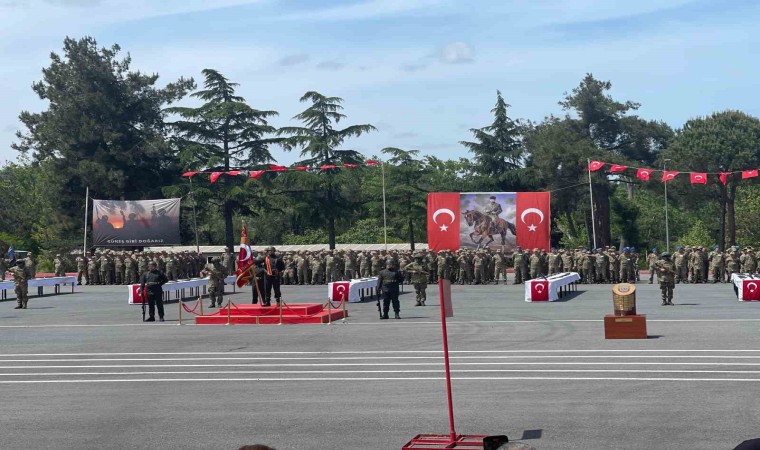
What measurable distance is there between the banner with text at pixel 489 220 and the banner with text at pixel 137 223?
1524 cm

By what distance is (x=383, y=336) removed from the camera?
80.3 ft

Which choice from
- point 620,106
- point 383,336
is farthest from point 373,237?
point 383,336

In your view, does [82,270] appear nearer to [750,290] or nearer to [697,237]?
[750,290]

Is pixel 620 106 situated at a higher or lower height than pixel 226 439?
higher

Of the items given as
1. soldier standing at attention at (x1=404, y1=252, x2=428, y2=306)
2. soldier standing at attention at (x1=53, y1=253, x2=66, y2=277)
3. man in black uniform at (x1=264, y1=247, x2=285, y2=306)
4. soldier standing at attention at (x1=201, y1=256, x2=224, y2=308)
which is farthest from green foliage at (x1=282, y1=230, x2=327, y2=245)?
man in black uniform at (x1=264, y1=247, x2=285, y2=306)

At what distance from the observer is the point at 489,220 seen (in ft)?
171

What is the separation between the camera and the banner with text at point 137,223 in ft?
192

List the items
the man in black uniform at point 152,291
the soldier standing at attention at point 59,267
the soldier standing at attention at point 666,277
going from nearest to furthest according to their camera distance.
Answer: the man in black uniform at point 152,291 → the soldier standing at attention at point 666,277 → the soldier standing at attention at point 59,267

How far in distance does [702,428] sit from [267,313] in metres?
18.0

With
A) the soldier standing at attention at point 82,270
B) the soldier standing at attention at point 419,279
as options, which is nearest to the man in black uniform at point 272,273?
the soldier standing at attention at point 419,279

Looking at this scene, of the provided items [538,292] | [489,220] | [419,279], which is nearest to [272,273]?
[419,279]

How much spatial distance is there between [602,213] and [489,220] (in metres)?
26.2

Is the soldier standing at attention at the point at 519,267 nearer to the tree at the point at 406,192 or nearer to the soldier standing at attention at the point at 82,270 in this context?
the soldier standing at attention at the point at 82,270

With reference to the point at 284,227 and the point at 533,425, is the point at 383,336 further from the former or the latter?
the point at 284,227
